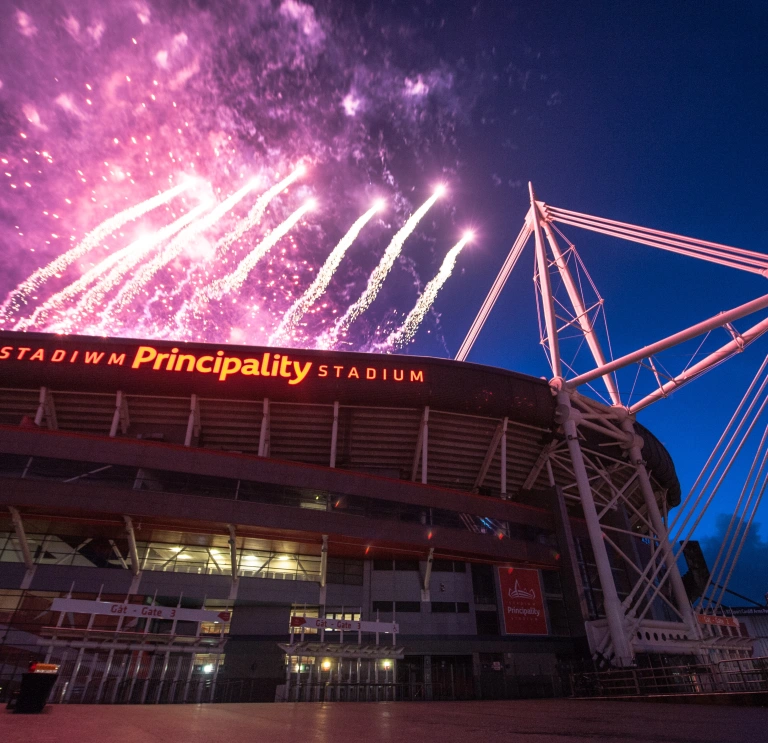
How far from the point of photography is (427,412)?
1372 inches

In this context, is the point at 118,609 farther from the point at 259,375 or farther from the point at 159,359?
the point at 159,359

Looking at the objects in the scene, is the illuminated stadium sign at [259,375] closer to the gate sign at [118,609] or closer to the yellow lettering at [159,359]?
the yellow lettering at [159,359]

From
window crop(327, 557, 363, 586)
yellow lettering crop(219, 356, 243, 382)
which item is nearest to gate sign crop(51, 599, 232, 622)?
window crop(327, 557, 363, 586)

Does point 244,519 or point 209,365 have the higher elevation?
point 209,365

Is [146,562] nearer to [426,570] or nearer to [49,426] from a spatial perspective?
[49,426]

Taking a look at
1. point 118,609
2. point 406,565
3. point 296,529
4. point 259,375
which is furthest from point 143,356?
point 406,565

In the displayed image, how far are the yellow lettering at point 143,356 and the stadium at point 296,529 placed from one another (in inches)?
4.7

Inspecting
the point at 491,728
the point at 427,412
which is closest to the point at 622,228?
the point at 427,412

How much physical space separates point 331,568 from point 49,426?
75.2 ft

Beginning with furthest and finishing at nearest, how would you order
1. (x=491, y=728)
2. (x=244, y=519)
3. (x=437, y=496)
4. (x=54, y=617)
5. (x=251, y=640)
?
(x=437, y=496)
(x=251, y=640)
(x=244, y=519)
(x=54, y=617)
(x=491, y=728)

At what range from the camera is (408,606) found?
3309 centimetres

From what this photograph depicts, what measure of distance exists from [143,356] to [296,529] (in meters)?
17.4

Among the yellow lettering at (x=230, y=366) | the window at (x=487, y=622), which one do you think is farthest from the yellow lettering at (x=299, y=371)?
the window at (x=487, y=622)

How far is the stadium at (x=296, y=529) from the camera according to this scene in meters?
26.0
